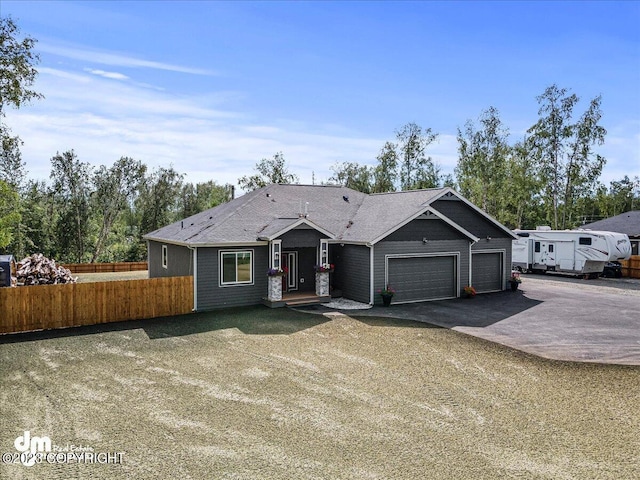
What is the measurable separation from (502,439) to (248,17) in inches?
560

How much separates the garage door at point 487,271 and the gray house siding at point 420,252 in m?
1.27

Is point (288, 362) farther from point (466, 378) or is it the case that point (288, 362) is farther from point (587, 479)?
point (587, 479)

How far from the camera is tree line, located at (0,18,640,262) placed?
37531 mm

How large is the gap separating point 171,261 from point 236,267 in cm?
514

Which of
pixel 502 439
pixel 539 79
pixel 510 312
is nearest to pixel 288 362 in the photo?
pixel 502 439

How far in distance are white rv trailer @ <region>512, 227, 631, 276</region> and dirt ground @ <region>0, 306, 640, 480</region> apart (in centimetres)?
1871

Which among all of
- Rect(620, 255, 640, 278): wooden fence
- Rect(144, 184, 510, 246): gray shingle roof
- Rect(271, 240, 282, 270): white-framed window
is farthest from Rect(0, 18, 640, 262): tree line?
Rect(271, 240, 282, 270): white-framed window

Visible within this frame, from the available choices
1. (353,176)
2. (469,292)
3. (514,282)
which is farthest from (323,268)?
(353,176)

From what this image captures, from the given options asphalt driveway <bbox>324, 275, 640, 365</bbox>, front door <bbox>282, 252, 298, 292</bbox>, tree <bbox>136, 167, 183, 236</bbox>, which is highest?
tree <bbox>136, 167, 183, 236</bbox>

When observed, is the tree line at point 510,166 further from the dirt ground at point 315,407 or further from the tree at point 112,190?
the dirt ground at point 315,407

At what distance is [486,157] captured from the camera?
4388 centimetres

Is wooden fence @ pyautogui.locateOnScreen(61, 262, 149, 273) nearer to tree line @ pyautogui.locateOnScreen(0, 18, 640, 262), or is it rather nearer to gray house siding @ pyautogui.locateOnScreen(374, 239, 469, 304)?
tree line @ pyautogui.locateOnScreen(0, 18, 640, 262)

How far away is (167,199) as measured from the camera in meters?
43.1

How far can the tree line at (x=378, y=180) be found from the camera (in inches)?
1478
